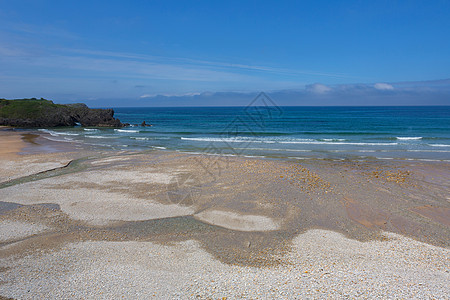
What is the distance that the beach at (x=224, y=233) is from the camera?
6.37 meters

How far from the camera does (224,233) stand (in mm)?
9219

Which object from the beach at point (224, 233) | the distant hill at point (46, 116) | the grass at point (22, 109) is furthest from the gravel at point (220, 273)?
the grass at point (22, 109)

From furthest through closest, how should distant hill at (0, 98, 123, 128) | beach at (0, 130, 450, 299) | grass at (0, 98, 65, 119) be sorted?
grass at (0, 98, 65, 119), distant hill at (0, 98, 123, 128), beach at (0, 130, 450, 299)

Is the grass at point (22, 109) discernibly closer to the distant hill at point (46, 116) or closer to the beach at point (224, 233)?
the distant hill at point (46, 116)

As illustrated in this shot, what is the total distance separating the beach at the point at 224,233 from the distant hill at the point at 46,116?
40213mm

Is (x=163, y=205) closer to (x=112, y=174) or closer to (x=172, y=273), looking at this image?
(x=172, y=273)

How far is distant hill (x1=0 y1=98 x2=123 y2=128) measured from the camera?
1964 inches

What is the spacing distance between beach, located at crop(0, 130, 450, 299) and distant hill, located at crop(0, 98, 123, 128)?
132 ft

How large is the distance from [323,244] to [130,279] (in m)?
5.35

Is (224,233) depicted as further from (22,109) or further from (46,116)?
(22,109)

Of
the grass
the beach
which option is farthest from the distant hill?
the beach

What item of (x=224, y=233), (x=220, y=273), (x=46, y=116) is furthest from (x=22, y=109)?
(x=220, y=273)

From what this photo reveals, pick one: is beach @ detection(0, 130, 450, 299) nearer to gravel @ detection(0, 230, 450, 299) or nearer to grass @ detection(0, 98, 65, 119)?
gravel @ detection(0, 230, 450, 299)

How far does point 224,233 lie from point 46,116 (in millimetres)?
54789
